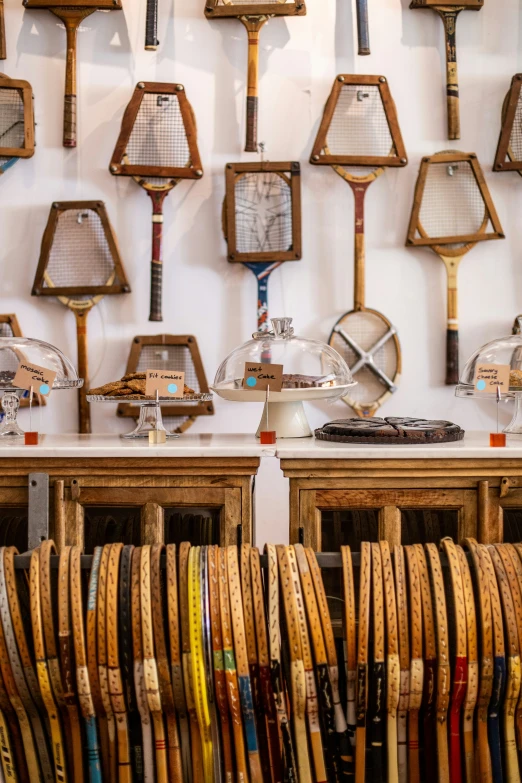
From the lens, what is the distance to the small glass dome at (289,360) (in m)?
2.75

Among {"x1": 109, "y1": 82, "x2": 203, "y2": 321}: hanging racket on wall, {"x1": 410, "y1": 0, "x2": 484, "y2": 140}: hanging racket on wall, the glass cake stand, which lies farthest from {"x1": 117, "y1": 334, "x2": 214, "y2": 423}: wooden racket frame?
{"x1": 410, "y1": 0, "x2": 484, "y2": 140}: hanging racket on wall

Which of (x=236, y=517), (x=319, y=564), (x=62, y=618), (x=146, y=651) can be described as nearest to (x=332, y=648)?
(x=319, y=564)

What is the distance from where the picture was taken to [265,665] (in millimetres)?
1036

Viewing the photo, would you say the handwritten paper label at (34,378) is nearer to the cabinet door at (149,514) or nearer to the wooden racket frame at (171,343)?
the cabinet door at (149,514)

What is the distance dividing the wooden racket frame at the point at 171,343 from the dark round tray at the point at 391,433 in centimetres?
86

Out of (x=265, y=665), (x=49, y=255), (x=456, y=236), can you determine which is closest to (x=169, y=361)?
(x=49, y=255)

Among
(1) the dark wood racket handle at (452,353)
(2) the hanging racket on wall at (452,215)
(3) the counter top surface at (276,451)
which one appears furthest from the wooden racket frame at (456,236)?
(3) the counter top surface at (276,451)

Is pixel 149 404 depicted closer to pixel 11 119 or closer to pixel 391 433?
pixel 391 433

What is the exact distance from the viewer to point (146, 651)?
3.38 feet

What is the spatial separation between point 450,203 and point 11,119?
1.88m

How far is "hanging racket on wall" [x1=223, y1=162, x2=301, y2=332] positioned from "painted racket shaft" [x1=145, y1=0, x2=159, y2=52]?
0.58 meters

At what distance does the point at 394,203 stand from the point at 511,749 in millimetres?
2764

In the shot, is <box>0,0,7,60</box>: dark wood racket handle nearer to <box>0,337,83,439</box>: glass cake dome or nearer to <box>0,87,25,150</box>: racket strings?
<box>0,87,25,150</box>: racket strings

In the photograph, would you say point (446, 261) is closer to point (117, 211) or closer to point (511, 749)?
point (117, 211)
